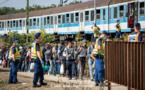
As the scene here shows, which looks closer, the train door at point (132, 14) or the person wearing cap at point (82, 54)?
the person wearing cap at point (82, 54)

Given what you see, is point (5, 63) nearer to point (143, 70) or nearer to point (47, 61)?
point (47, 61)

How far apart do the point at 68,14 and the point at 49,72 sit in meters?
14.6

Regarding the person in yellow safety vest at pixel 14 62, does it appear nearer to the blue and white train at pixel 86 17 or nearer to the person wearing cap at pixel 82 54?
the person wearing cap at pixel 82 54

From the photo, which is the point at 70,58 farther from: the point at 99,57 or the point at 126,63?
the point at 126,63

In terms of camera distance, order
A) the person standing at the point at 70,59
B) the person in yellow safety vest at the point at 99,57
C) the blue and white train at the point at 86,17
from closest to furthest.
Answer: the person in yellow safety vest at the point at 99,57 → the person standing at the point at 70,59 → the blue and white train at the point at 86,17

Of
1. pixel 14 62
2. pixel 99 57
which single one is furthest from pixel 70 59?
pixel 99 57

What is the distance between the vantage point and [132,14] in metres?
21.4

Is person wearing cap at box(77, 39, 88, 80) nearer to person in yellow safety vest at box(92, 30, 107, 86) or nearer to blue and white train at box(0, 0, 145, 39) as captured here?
person in yellow safety vest at box(92, 30, 107, 86)

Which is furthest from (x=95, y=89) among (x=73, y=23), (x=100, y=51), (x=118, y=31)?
(x=73, y=23)

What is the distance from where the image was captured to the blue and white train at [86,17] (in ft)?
69.2

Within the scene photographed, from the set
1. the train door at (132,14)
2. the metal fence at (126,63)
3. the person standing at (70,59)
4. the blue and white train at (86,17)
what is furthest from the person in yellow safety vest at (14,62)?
the train door at (132,14)

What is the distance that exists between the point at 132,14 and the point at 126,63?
1619 cm

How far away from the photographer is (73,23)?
90.0ft

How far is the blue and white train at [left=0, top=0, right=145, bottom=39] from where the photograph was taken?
2109 centimetres
